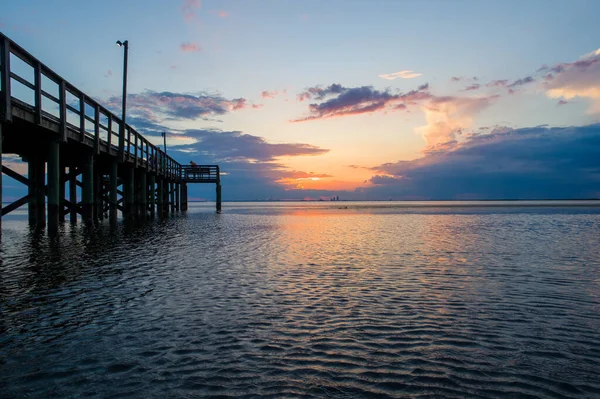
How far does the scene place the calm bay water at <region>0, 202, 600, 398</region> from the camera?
4285 millimetres

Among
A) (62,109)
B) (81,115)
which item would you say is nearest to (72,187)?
(81,115)

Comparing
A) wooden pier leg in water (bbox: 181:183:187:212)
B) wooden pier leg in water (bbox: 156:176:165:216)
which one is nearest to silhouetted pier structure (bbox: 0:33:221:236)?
wooden pier leg in water (bbox: 156:176:165:216)

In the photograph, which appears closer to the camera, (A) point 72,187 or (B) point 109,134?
(B) point 109,134

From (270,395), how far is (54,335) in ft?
11.6

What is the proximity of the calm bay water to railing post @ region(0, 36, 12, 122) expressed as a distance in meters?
4.80

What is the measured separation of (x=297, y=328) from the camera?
6156 millimetres

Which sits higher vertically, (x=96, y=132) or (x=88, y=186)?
(x=96, y=132)

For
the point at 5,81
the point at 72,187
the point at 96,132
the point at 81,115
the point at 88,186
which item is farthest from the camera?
the point at 72,187

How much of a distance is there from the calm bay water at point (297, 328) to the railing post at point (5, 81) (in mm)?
4803

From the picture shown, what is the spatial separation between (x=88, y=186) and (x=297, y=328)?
2141cm

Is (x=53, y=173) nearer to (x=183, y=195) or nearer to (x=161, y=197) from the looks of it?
(x=161, y=197)

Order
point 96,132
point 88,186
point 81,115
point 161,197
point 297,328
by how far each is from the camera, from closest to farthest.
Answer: point 297,328 < point 81,115 < point 96,132 < point 88,186 < point 161,197

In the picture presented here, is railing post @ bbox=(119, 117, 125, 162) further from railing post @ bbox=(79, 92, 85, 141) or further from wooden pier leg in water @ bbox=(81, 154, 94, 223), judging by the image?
railing post @ bbox=(79, 92, 85, 141)

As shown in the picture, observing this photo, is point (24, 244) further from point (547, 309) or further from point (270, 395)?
point (547, 309)
